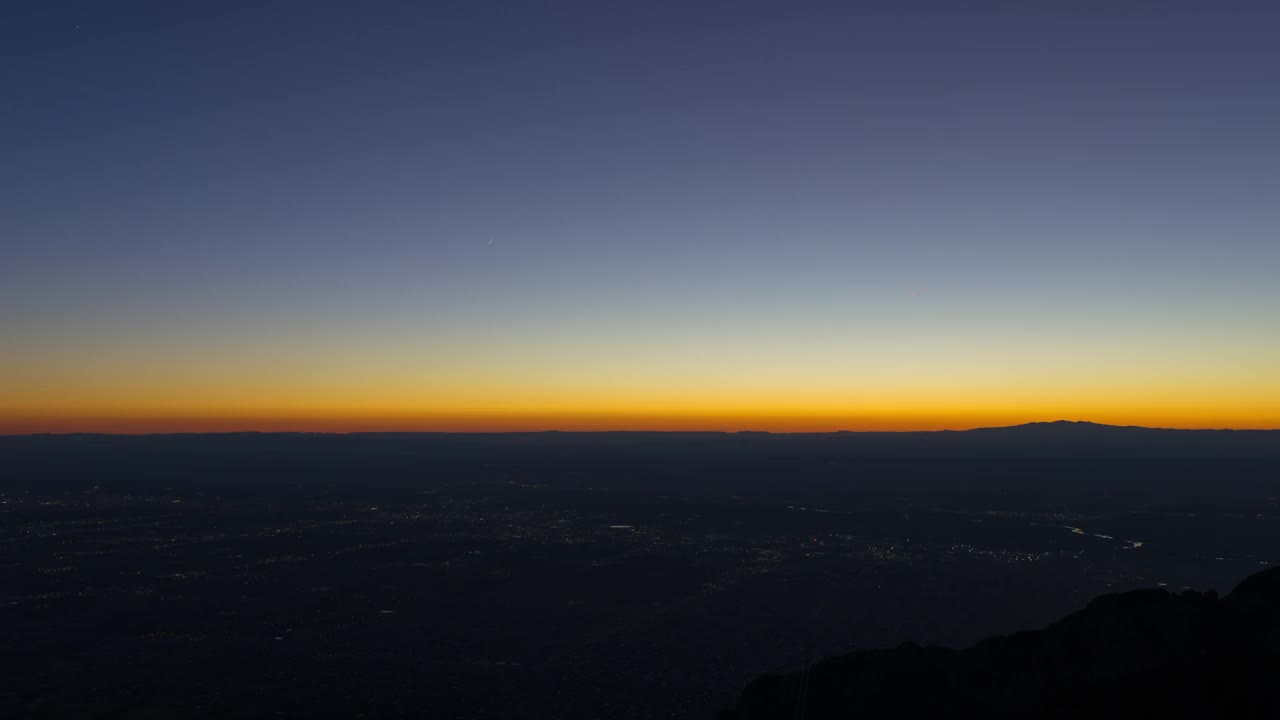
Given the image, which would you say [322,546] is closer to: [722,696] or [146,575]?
[146,575]

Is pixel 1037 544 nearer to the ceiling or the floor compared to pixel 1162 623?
nearer to the floor

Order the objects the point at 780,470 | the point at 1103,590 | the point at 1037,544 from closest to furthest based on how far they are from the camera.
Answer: the point at 1103,590
the point at 1037,544
the point at 780,470

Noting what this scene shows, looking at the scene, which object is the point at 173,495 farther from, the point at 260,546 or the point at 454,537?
the point at 454,537

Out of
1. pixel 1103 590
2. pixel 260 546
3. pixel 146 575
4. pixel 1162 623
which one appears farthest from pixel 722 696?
pixel 260 546

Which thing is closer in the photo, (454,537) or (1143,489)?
(454,537)

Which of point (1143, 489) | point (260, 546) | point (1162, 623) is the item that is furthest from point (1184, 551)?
point (260, 546)

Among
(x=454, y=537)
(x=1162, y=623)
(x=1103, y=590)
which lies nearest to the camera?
(x=1162, y=623)
